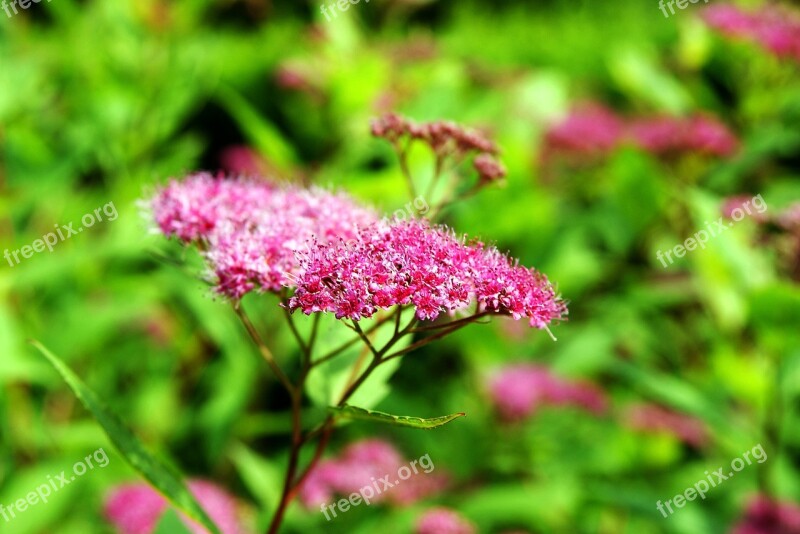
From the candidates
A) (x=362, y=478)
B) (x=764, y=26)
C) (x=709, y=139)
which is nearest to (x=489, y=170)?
(x=362, y=478)

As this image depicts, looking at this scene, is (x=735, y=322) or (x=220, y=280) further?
(x=735, y=322)

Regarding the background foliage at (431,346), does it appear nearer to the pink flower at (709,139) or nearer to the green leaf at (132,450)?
the pink flower at (709,139)

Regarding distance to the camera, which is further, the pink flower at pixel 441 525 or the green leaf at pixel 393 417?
Answer: the pink flower at pixel 441 525

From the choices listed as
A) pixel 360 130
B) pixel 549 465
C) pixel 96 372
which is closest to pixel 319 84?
pixel 360 130

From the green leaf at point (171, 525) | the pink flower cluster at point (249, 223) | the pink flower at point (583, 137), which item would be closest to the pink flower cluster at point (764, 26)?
the pink flower at point (583, 137)

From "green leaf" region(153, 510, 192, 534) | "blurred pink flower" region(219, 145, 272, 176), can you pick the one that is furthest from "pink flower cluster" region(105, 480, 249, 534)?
"blurred pink flower" region(219, 145, 272, 176)

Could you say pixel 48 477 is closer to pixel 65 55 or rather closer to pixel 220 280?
pixel 220 280

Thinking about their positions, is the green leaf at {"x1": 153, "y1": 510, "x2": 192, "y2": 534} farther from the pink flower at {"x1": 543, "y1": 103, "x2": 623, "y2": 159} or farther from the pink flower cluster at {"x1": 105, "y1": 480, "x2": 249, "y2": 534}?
the pink flower at {"x1": 543, "y1": 103, "x2": 623, "y2": 159}
